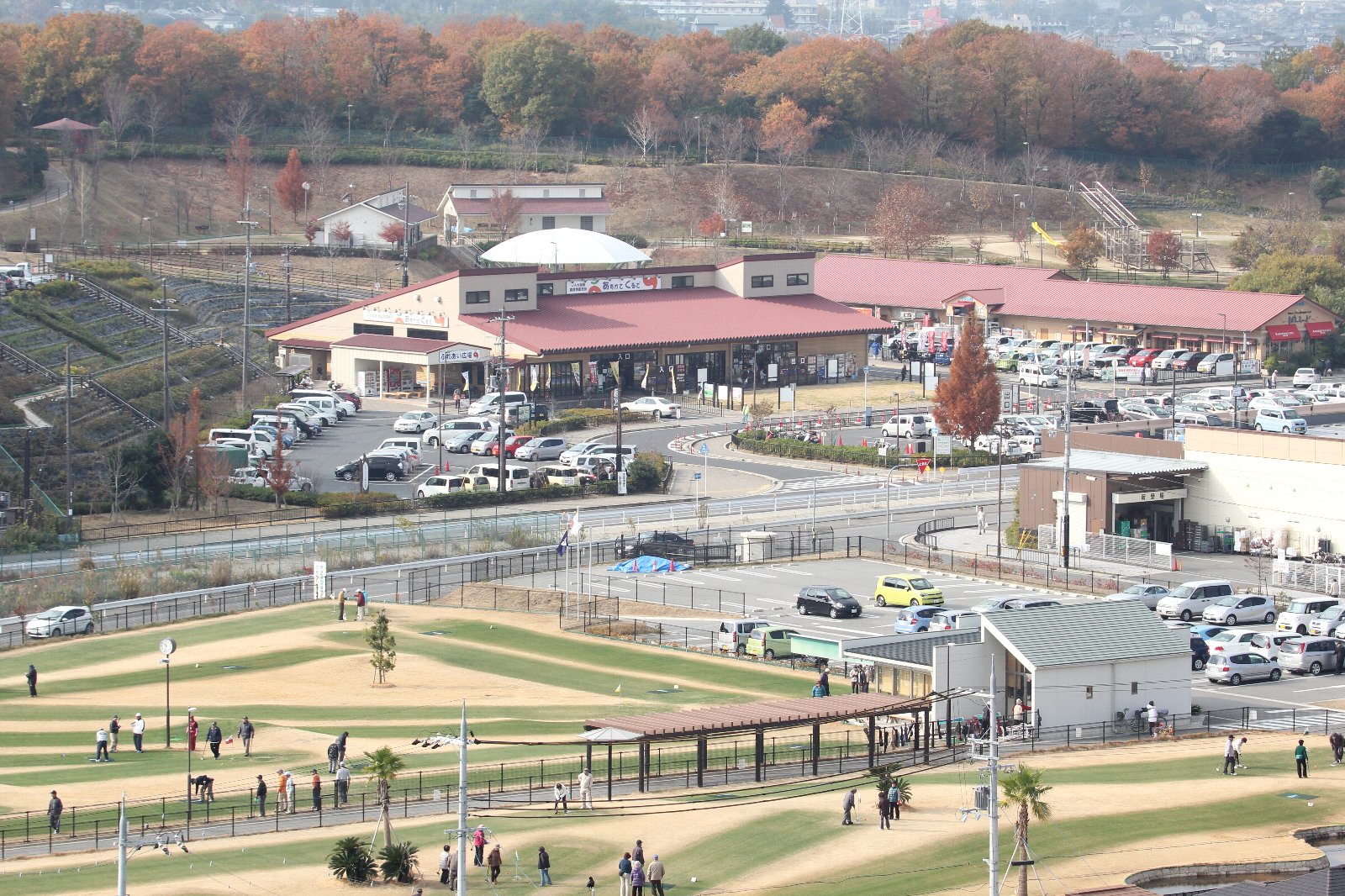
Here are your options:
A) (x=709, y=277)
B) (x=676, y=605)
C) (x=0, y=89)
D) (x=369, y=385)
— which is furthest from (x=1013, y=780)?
(x=0, y=89)

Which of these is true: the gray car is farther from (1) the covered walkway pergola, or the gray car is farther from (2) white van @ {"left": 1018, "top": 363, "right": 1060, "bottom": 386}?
(1) the covered walkway pergola

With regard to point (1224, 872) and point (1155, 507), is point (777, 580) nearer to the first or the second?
point (1155, 507)

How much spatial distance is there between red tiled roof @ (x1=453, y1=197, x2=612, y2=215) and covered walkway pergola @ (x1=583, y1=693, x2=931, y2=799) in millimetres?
95480

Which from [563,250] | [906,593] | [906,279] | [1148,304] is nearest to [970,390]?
[906,593]

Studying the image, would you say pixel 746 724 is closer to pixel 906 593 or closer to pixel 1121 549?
pixel 906 593

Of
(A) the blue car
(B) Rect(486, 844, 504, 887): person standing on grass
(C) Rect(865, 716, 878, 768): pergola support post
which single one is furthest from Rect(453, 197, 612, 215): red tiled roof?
(B) Rect(486, 844, 504, 887): person standing on grass

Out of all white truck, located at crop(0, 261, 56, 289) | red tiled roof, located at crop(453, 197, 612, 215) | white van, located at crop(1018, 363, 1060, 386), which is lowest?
white van, located at crop(1018, 363, 1060, 386)

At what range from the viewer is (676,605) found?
6031 centimetres

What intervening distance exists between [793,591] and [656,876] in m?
27.3

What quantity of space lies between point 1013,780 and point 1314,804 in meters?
8.96

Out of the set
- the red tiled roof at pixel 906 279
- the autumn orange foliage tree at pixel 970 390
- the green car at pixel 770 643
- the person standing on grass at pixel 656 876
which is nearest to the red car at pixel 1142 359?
the red tiled roof at pixel 906 279

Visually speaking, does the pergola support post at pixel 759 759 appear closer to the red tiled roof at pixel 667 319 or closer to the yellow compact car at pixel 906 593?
the yellow compact car at pixel 906 593

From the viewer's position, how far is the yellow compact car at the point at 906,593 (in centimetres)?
5847

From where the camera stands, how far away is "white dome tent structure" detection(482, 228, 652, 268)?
113938mm
